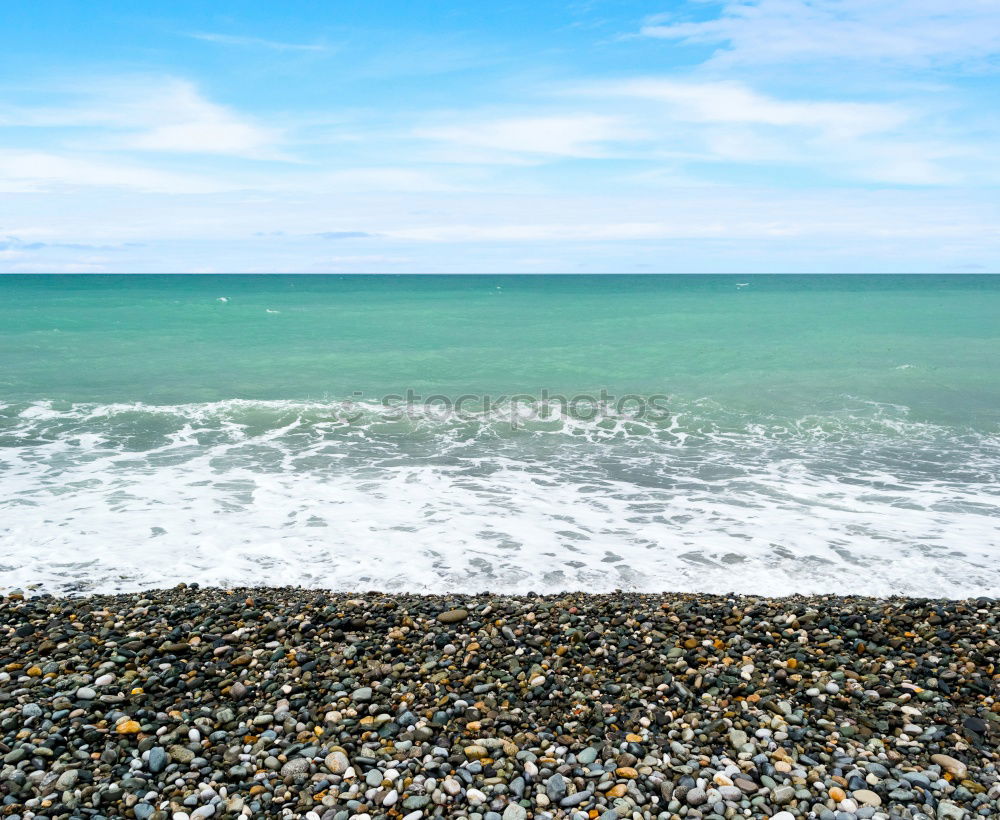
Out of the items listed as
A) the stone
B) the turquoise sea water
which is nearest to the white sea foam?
the turquoise sea water

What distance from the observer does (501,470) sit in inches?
513

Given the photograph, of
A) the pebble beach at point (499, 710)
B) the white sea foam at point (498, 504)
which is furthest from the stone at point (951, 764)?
the white sea foam at point (498, 504)

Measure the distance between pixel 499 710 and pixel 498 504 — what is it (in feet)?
19.9

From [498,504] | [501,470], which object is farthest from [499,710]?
[501,470]

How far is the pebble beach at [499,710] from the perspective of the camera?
13.7 ft

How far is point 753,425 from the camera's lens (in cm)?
1708

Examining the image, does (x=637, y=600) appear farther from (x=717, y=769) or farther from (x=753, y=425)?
(x=753, y=425)

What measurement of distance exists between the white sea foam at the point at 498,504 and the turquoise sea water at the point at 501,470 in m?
0.05

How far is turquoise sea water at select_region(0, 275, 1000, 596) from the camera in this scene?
340 inches

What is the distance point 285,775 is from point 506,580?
413 cm

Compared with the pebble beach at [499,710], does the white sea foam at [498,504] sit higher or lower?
lower

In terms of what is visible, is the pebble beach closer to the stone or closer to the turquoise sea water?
the stone

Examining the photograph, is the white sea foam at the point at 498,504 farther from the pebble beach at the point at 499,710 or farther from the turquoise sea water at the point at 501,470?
the pebble beach at the point at 499,710

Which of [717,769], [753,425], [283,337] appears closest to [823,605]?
[717,769]
